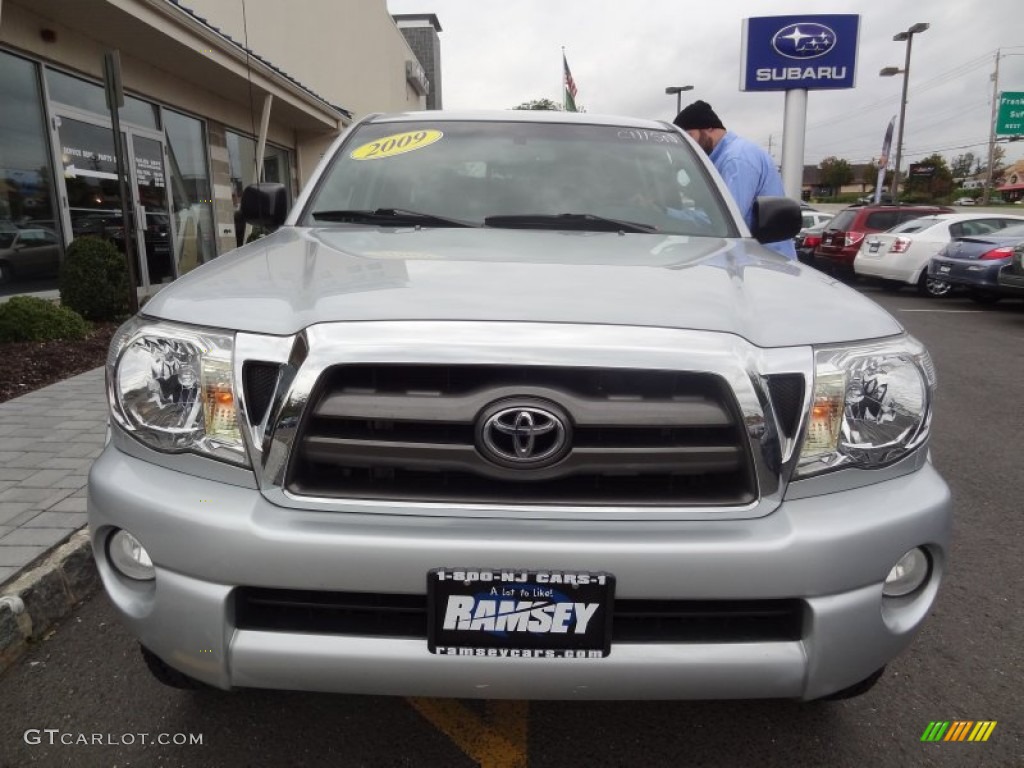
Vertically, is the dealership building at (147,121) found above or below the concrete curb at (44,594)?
above

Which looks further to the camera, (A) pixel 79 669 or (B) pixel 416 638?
(A) pixel 79 669

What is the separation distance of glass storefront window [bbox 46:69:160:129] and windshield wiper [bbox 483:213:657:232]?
318 inches

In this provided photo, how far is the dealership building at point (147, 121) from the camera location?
7.76 m

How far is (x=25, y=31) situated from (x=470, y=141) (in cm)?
727

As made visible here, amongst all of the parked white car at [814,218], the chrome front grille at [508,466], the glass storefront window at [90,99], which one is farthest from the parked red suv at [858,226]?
the chrome front grille at [508,466]

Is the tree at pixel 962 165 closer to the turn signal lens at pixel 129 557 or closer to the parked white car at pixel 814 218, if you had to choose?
the parked white car at pixel 814 218

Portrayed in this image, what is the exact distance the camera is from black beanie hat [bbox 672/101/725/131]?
4.71 metres

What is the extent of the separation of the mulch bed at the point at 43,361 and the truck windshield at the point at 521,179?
3766 millimetres

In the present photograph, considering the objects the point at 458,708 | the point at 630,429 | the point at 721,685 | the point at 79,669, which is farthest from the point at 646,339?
the point at 79,669

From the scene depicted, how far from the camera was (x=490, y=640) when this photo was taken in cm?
151

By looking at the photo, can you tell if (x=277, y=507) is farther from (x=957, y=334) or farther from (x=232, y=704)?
(x=957, y=334)

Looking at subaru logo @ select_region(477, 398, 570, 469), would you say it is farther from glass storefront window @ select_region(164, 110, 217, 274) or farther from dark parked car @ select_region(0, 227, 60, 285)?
glass storefront window @ select_region(164, 110, 217, 274)

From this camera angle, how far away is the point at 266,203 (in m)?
2.94

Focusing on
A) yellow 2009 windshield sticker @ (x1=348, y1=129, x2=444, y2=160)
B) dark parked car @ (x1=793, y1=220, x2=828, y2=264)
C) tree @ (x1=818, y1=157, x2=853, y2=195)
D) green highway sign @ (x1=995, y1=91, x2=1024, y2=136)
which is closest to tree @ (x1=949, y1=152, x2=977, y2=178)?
tree @ (x1=818, y1=157, x2=853, y2=195)
